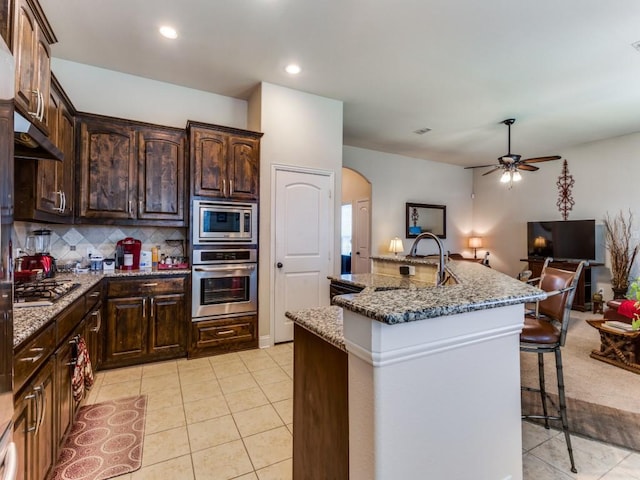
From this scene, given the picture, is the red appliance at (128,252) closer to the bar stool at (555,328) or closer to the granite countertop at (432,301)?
the granite countertop at (432,301)

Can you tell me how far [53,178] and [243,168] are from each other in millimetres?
1649

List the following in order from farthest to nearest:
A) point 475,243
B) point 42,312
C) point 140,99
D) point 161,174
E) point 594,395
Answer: point 475,243
point 140,99
point 161,174
point 594,395
point 42,312

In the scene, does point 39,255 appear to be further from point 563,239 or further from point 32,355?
point 563,239

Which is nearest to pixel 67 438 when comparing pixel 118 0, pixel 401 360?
pixel 401 360

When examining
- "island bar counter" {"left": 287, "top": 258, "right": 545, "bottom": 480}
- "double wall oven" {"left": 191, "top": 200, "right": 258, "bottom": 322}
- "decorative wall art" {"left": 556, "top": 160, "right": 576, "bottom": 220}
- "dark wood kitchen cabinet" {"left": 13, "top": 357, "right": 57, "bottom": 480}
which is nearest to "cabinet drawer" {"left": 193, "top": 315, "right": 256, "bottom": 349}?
"double wall oven" {"left": 191, "top": 200, "right": 258, "bottom": 322}

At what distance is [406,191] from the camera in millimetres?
6914

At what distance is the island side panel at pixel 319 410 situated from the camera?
3.58ft

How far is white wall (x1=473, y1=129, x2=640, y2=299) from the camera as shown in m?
5.36

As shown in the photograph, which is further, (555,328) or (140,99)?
(140,99)

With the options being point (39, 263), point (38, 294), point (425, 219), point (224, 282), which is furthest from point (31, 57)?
point (425, 219)

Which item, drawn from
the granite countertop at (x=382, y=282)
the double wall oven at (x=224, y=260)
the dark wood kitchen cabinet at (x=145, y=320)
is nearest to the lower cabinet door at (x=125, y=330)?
the dark wood kitchen cabinet at (x=145, y=320)

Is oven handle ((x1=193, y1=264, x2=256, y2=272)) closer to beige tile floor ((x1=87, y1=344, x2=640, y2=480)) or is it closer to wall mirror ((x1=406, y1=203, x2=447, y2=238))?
beige tile floor ((x1=87, y1=344, x2=640, y2=480))

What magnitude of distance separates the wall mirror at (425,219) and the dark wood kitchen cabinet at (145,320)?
16.3ft

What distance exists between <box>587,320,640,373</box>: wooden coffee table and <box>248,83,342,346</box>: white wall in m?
2.90
